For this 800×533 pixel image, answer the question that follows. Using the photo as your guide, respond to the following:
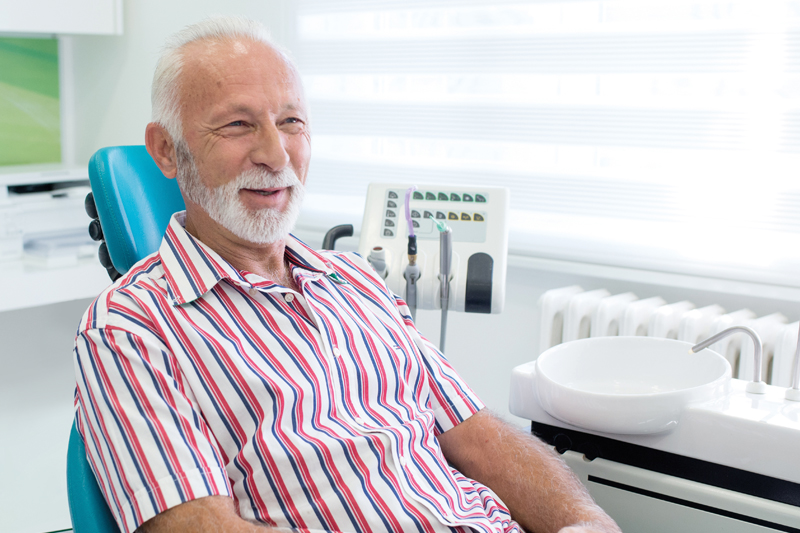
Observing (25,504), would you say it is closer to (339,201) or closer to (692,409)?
(339,201)

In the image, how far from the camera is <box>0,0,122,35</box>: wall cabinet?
2.63m

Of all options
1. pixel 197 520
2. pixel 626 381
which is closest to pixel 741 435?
pixel 626 381

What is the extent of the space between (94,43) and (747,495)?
2.98m

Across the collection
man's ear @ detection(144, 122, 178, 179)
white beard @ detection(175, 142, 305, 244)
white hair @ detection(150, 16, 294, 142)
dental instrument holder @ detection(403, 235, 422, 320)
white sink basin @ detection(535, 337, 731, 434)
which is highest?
white hair @ detection(150, 16, 294, 142)

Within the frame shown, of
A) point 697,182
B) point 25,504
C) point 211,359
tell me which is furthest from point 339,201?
point 211,359

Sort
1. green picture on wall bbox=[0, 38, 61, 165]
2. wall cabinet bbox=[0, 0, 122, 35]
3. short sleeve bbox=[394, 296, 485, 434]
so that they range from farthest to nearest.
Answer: green picture on wall bbox=[0, 38, 61, 165]
wall cabinet bbox=[0, 0, 122, 35]
short sleeve bbox=[394, 296, 485, 434]

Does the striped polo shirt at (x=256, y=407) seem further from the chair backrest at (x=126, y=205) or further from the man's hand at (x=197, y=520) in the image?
the chair backrest at (x=126, y=205)

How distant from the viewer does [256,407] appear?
1.10m

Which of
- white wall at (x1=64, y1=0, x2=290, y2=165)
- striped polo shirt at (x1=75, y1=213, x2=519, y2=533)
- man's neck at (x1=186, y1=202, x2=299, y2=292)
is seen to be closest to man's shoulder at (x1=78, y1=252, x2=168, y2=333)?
striped polo shirt at (x1=75, y1=213, x2=519, y2=533)

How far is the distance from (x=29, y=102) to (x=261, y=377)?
8.31 feet

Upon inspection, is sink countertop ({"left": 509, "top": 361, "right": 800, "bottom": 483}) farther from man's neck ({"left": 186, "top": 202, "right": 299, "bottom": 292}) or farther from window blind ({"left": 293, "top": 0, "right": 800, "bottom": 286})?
window blind ({"left": 293, "top": 0, "right": 800, "bottom": 286})

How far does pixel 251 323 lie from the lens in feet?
3.86

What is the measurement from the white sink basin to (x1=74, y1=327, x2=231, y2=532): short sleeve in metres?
0.59

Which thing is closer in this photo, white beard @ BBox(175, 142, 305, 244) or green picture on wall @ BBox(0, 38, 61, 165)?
white beard @ BBox(175, 142, 305, 244)
